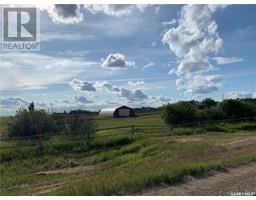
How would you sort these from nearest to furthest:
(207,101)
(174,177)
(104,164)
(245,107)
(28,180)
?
(174,177), (28,180), (104,164), (245,107), (207,101)

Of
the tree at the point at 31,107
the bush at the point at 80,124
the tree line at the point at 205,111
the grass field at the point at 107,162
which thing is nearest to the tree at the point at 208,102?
the tree line at the point at 205,111

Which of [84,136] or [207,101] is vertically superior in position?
[207,101]

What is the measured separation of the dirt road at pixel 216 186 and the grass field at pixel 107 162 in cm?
31

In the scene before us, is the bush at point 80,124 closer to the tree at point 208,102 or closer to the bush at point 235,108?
the bush at point 235,108

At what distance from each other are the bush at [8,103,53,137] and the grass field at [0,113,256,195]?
3.71ft

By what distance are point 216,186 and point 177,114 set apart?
85.3 ft

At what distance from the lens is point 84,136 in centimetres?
2369

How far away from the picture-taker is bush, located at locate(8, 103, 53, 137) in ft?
83.7

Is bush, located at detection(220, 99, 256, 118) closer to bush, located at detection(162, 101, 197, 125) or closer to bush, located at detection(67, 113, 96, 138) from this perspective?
bush, located at detection(162, 101, 197, 125)

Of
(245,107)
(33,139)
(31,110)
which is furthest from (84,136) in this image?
(245,107)

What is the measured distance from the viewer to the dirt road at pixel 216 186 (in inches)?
339

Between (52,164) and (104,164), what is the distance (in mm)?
2444

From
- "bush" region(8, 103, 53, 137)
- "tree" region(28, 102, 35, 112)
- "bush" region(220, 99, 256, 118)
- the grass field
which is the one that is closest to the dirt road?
the grass field
